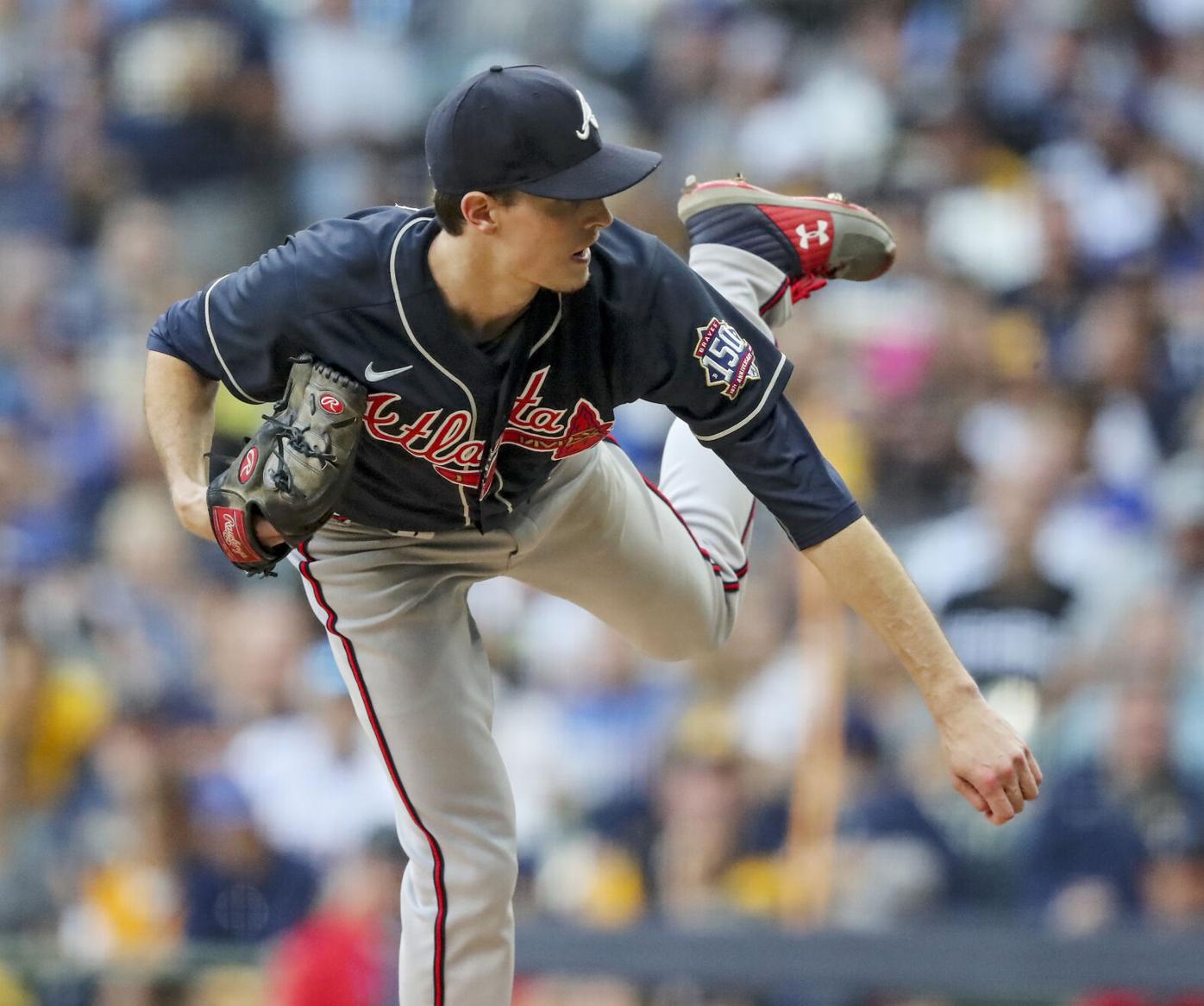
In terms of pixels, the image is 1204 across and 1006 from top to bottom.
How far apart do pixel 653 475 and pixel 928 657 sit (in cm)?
296

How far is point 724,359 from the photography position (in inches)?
108

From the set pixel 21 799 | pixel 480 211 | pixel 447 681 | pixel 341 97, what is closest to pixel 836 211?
pixel 480 211

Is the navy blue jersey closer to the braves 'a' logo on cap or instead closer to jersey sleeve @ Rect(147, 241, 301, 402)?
jersey sleeve @ Rect(147, 241, 301, 402)

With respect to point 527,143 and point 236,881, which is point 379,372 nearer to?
point 527,143

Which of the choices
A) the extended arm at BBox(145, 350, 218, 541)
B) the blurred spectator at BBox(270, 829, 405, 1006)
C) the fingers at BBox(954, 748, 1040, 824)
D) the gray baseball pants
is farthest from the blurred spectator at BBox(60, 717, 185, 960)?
the fingers at BBox(954, 748, 1040, 824)

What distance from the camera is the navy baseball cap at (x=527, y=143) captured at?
2.59 meters

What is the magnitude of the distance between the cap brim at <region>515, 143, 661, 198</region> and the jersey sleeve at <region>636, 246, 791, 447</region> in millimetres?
199

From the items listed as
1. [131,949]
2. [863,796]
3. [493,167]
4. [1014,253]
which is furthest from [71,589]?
[493,167]

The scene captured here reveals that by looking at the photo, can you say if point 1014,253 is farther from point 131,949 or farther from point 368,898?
point 131,949

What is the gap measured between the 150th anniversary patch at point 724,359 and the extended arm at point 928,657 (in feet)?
0.89

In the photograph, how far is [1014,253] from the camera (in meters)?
5.84

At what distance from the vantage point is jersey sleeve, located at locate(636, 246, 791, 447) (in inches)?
108

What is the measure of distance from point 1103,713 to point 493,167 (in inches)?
98.7

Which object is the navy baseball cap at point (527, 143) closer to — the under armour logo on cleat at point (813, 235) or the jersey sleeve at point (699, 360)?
the jersey sleeve at point (699, 360)
